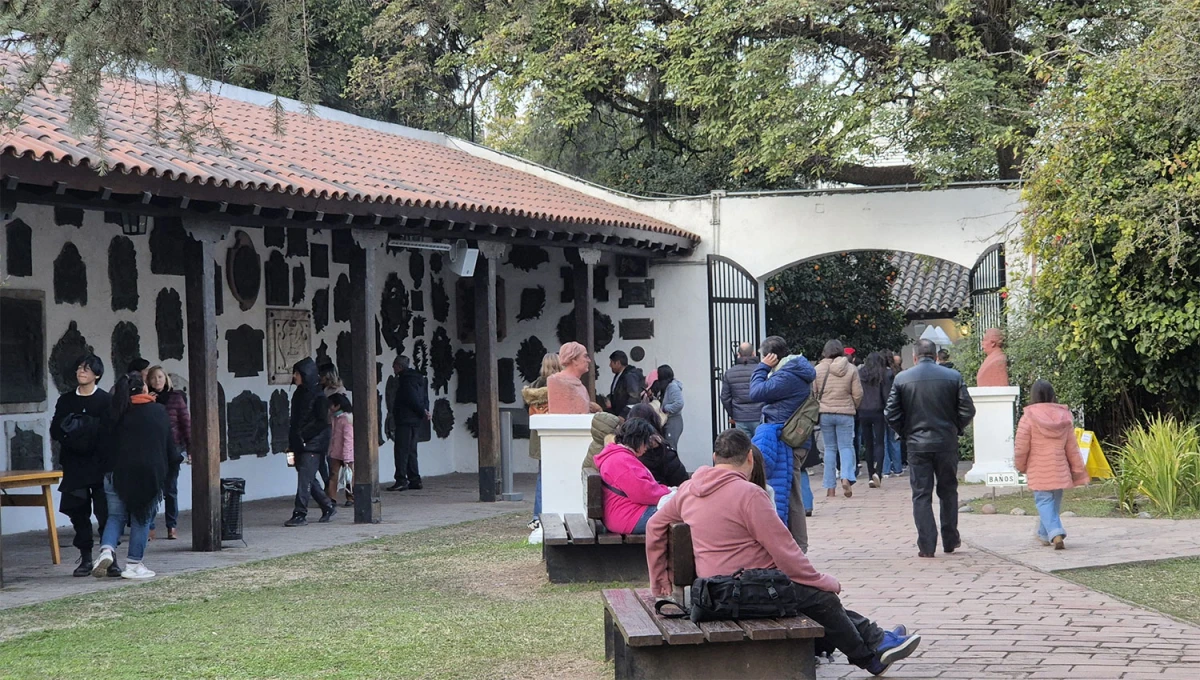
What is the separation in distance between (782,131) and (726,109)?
5.64 ft

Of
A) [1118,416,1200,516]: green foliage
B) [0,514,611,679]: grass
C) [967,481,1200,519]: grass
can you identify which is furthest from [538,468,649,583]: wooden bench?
[1118,416,1200,516]: green foliage

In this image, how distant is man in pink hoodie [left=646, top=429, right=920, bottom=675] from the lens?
540 centimetres

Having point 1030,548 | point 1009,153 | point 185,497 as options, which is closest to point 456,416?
point 185,497

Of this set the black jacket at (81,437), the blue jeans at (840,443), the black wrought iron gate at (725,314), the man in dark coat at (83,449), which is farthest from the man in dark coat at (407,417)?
the black jacket at (81,437)

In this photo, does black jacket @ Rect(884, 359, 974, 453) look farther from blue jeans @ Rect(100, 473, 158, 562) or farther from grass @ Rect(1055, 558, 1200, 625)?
blue jeans @ Rect(100, 473, 158, 562)

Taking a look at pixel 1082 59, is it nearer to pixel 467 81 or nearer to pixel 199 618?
pixel 199 618

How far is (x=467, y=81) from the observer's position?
997 inches

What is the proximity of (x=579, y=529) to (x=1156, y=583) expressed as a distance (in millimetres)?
3455

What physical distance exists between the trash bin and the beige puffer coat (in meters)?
5.93

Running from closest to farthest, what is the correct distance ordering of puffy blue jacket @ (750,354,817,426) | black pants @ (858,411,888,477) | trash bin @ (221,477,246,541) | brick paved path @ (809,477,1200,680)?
brick paved path @ (809,477,1200,680)
puffy blue jacket @ (750,354,817,426)
trash bin @ (221,477,246,541)
black pants @ (858,411,888,477)

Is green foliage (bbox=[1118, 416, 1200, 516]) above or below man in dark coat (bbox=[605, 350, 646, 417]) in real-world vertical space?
below

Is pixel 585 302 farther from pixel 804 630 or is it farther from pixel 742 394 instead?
pixel 804 630

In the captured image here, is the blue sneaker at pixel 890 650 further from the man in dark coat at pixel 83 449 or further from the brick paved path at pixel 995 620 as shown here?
the man in dark coat at pixel 83 449

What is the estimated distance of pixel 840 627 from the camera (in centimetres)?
554
